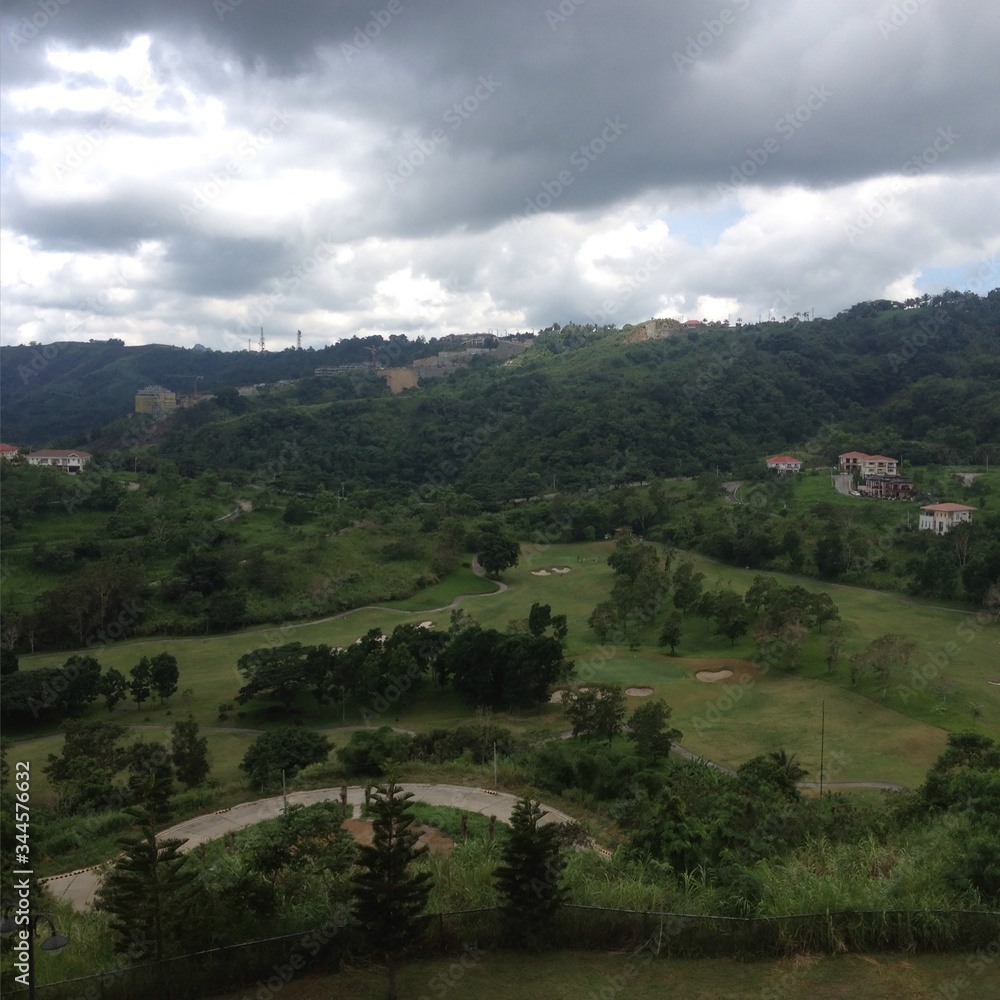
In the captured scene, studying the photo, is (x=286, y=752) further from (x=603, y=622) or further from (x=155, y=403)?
(x=155, y=403)

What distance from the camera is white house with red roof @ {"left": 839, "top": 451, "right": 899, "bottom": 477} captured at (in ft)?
198

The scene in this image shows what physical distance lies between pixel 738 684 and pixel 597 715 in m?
8.13

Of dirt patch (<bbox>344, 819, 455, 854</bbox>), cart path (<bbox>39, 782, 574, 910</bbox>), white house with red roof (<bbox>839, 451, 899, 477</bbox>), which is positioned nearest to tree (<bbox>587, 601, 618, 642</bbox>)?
cart path (<bbox>39, 782, 574, 910</bbox>)

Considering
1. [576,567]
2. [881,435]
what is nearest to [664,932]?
[576,567]

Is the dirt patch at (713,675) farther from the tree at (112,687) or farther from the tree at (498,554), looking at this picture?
the tree at (112,687)

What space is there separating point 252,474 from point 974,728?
211 feet

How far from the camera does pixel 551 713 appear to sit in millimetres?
27422

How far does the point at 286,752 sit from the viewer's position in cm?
2052

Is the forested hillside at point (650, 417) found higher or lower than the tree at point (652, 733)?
higher

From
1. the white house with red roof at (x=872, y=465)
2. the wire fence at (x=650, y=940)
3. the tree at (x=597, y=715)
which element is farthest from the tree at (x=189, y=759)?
the white house with red roof at (x=872, y=465)

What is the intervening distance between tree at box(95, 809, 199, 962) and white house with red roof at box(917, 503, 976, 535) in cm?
4449

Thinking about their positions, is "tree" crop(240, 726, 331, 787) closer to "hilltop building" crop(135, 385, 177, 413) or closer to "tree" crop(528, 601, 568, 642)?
"tree" crop(528, 601, 568, 642)

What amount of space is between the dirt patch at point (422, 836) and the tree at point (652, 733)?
6.71 metres

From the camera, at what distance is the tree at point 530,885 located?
9055mm
